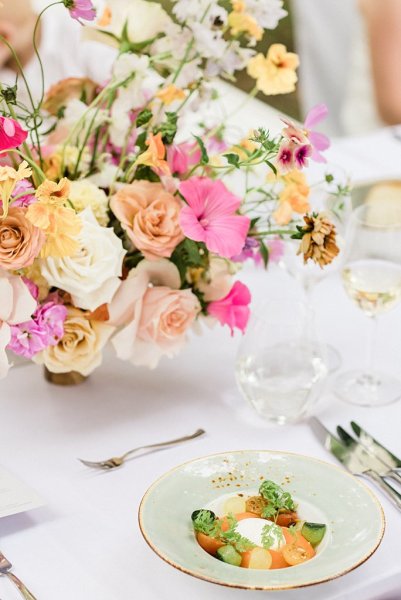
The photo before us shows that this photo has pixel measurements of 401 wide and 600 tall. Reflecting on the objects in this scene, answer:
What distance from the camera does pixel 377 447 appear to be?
106cm

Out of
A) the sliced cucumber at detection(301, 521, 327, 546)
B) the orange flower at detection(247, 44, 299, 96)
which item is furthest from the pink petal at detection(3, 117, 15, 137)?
the sliced cucumber at detection(301, 521, 327, 546)

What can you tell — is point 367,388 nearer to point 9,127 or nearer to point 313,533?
point 313,533

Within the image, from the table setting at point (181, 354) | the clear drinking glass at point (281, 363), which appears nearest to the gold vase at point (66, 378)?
the table setting at point (181, 354)

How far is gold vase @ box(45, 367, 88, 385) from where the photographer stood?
122 cm

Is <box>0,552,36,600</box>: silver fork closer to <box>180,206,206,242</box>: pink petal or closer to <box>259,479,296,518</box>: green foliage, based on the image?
<box>259,479,296,518</box>: green foliage

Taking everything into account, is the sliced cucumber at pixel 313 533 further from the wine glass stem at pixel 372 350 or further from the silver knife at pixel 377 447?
the wine glass stem at pixel 372 350

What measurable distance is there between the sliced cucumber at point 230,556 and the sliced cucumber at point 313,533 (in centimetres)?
7

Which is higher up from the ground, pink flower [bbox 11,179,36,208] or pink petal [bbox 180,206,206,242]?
pink flower [bbox 11,179,36,208]

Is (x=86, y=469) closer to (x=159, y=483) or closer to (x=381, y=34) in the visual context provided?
(x=159, y=483)

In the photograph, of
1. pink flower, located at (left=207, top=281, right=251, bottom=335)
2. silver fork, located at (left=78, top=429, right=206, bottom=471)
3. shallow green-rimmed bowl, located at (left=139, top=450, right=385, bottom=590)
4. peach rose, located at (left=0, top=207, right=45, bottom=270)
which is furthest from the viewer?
pink flower, located at (left=207, top=281, right=251, bottom=335)

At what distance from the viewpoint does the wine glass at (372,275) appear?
1206mm

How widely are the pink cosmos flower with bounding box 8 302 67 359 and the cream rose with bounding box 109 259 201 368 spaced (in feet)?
0.24

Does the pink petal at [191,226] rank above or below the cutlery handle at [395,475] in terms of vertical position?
above

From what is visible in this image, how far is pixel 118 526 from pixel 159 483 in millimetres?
65
